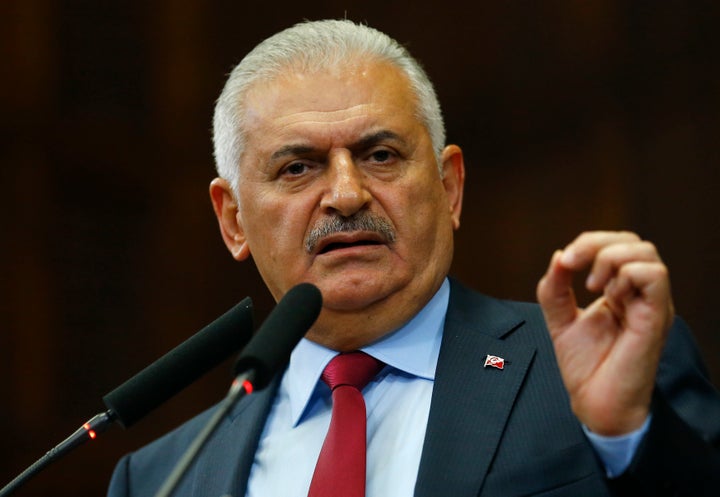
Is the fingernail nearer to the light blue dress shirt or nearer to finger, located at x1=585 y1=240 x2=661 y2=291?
finger, located at x1=585 y1=240 x2=661 y2=291

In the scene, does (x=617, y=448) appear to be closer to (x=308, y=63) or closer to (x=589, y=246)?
(x=589, y=246)

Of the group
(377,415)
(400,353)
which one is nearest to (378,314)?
(400,353)

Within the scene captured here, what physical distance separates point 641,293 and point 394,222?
770 millimetres

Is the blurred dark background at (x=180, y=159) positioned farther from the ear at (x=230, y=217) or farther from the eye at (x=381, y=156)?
the eye at (x=381, y=156)

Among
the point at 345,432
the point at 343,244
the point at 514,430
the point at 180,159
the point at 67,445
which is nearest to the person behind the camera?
the point at 67,445

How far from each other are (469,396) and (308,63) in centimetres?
76

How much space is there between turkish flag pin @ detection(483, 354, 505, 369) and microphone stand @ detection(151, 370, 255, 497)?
2.39 ft

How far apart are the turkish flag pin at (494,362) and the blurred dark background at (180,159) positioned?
60.4 inches

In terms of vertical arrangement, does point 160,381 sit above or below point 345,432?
above

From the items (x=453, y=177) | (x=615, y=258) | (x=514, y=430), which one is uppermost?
(x=615, y=258)

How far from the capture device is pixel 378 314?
87.2 inches

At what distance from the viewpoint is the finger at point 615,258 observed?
1.48 metres

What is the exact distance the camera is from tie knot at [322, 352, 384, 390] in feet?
7.17

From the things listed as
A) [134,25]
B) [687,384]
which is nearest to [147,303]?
[134,25]
